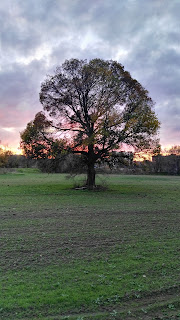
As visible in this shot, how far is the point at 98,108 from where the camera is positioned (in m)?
23.3

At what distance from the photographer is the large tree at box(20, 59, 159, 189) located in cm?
2292

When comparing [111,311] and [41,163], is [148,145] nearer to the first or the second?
[41,163]

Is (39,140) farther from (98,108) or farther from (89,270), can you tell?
(89,270)

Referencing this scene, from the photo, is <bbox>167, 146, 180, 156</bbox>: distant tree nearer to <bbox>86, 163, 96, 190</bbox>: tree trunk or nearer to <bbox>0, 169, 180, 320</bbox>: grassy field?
<bbox>86, 163, 96, 190</bbox>: tree trunk

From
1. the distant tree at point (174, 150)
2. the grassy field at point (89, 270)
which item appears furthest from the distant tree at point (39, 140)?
the distant tree at point (174, 150)

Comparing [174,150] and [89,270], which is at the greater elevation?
[174,150]

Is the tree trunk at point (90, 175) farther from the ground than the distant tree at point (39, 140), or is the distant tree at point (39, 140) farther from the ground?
the distant tree at point (39, 140)

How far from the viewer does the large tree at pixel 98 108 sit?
2292 centimetres

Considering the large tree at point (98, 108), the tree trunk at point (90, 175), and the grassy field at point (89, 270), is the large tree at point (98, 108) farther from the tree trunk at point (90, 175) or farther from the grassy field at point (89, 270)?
the grassy field at point (89, 270)

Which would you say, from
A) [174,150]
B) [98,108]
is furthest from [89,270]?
[174,150]

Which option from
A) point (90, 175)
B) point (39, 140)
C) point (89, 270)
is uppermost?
point (39, 140)

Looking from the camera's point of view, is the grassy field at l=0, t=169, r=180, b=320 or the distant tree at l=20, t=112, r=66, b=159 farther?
the distant tree at l=20, t=112, r=66, b=159

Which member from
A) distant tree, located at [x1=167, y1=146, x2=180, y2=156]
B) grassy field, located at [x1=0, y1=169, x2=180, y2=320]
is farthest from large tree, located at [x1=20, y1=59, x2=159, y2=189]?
distant tree, located at [x1=167, y1=146, x2=180, y2=156]

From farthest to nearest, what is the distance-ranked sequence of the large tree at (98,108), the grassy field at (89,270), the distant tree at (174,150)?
the distant tree at (174,150) < the large tree at (98,108) < the grassy field at (89,270)
